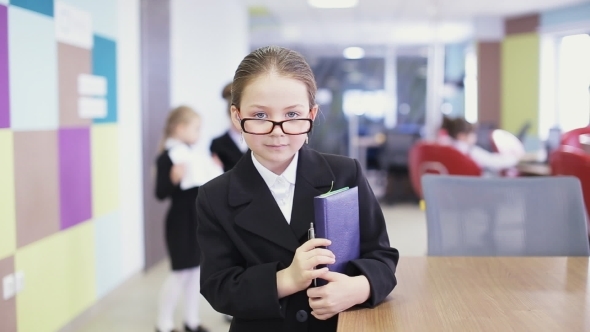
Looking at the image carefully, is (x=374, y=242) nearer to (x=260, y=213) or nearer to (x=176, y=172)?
(x=260, y=213)

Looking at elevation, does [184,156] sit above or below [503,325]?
above

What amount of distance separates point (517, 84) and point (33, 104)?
30.1ft

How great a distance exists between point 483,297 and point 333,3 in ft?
27.4

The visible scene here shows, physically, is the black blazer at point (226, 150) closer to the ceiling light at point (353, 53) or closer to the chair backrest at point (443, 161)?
the chair backrest at point (443, 161)

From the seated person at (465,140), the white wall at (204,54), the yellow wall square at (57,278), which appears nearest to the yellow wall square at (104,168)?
the yellow wall square at (57,278)

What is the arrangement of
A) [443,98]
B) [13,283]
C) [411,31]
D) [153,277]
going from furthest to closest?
[443,98]
[411,31]
[153,277]
[13,283]

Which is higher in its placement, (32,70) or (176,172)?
(32,70)

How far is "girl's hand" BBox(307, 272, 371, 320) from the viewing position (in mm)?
1219

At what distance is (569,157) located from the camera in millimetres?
3289

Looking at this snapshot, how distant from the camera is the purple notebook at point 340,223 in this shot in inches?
46.1

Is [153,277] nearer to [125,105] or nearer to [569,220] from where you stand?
[125,105]

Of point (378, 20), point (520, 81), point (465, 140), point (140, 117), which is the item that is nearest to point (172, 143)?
point (140, 117)

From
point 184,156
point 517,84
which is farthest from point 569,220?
point 517,84

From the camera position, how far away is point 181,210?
3.73 meters
